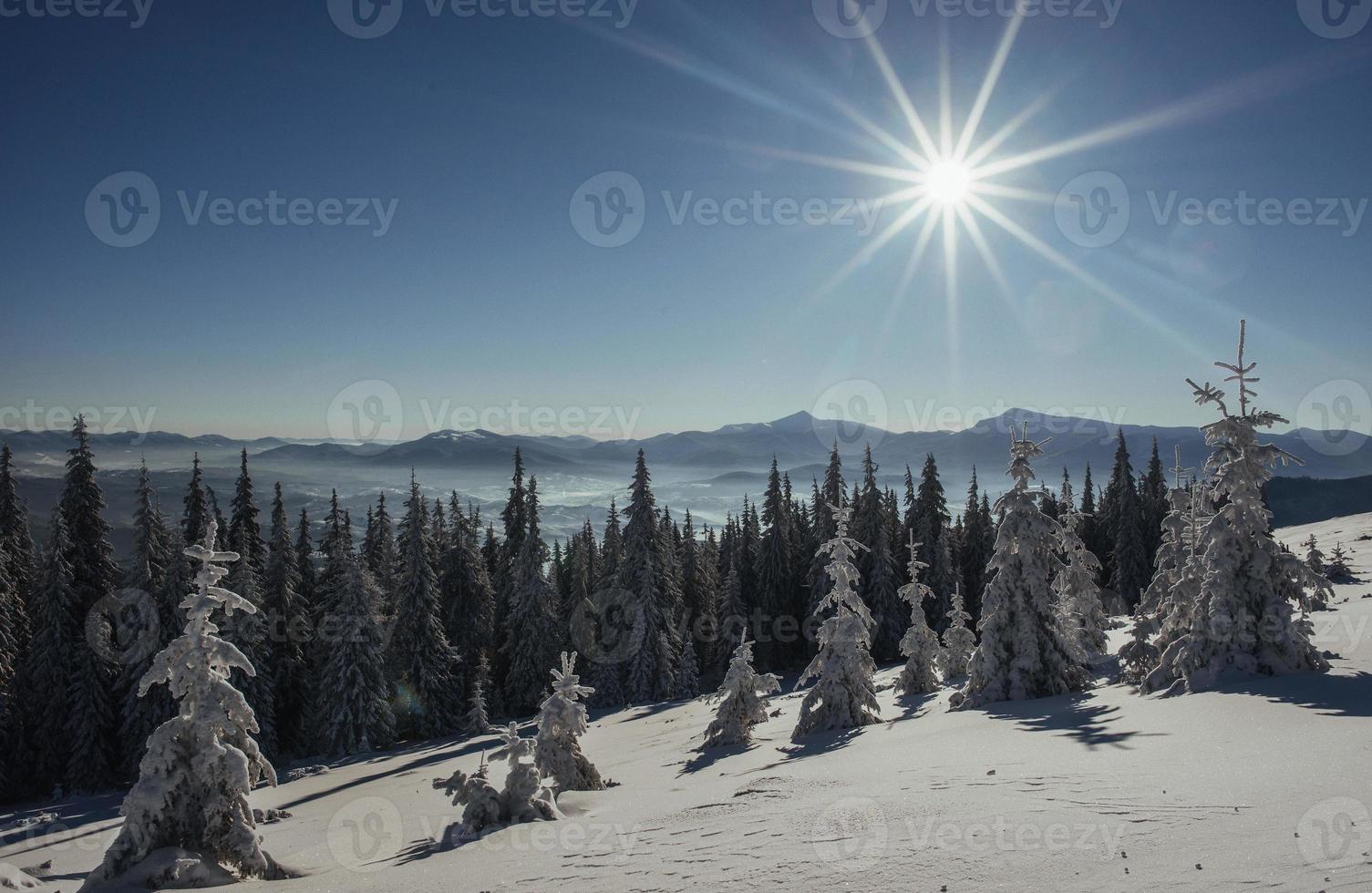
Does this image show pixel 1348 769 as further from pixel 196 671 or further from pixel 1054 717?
pixel 196 671

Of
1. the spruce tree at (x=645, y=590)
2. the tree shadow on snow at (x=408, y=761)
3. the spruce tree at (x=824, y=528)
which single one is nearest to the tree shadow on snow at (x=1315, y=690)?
the tree shadow on snow at (x=408, y=761)

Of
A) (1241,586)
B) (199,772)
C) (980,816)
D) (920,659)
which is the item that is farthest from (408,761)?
(1241,586)

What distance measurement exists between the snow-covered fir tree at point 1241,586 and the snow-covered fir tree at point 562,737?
13099 mm

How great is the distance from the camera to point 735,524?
65.2 meters

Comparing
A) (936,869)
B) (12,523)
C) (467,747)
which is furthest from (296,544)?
(936,869)

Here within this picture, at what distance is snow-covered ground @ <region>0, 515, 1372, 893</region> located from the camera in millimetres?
6473

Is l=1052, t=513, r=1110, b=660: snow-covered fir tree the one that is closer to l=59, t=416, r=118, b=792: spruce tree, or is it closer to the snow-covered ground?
the snow-covered ground

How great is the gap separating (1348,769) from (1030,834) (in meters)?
3.98

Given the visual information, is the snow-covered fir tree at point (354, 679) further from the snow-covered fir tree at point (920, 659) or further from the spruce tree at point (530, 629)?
the snow-covered fir tree at point (920, 659)

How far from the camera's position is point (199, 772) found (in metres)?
10.5

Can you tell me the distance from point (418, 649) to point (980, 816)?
36805 mm

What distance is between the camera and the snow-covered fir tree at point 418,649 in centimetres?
3881

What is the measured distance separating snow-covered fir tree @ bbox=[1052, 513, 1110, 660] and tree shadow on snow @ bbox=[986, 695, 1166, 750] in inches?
178

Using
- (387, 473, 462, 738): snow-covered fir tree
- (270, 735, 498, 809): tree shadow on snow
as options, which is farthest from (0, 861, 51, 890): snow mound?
(387, 473, 462, 738): snow-covered fir tree
